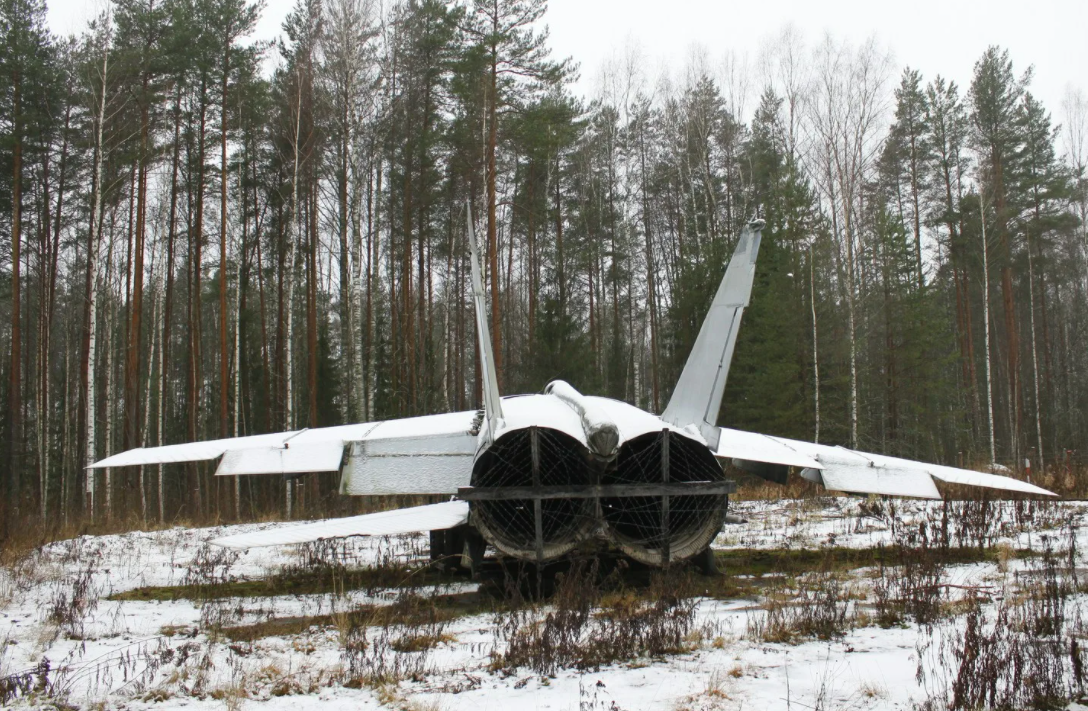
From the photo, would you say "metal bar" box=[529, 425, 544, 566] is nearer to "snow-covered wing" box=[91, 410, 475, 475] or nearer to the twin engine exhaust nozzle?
the twin engine exhaust nozzle

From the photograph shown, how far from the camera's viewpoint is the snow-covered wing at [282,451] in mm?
7113

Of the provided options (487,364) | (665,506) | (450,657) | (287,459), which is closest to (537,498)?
(665,506)

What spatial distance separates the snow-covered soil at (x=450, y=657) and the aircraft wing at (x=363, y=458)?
3.24 ft

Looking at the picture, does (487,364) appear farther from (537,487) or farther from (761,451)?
(761,451)

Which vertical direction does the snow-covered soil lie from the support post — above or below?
below

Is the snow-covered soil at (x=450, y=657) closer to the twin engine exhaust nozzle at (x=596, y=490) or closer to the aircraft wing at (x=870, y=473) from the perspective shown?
the twin engine exhaust nozzle at (x=596, y=490)

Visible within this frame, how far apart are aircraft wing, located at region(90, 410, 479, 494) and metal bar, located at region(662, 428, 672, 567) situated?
224cm

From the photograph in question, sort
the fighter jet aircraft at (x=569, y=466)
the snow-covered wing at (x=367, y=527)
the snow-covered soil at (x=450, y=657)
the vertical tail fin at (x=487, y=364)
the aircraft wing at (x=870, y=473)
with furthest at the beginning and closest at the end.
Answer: the aircraft wing at (x=870, y=473) < the vertical tail fin at (x=487, y=364) < the fighter jet aircraft at (x=569, y=466) < the snow-covered wing at (x=367, y=527) < the snow-covered soil at (x=450, y=657)

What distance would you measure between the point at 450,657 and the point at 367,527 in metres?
1.51

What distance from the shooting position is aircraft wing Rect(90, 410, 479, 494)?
23.4 ft

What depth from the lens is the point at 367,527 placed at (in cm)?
549

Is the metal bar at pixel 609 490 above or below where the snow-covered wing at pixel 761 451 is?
below

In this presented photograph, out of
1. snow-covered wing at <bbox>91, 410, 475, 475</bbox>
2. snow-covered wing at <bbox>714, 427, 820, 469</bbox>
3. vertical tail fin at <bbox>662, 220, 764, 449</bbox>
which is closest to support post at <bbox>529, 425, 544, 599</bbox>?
vertical tail fin at <bbox>662, 220, 764, 449</bbox>

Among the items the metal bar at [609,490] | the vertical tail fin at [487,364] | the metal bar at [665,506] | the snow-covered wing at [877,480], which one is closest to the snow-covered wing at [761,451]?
the snow-covered wing at [877,480]
